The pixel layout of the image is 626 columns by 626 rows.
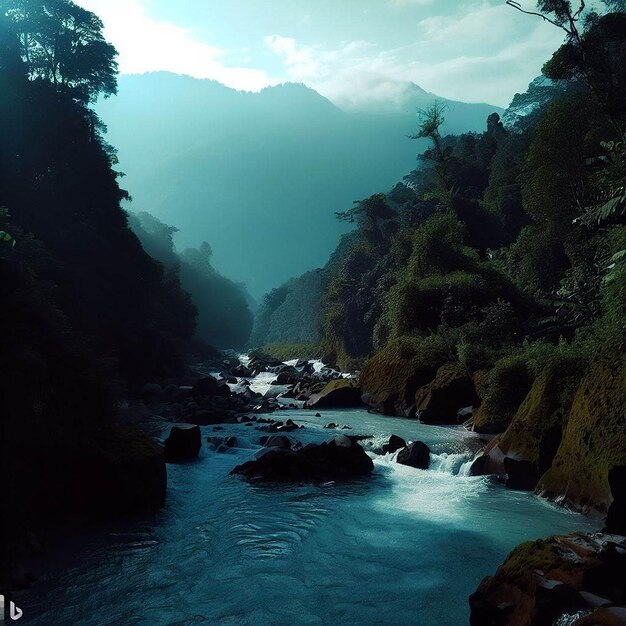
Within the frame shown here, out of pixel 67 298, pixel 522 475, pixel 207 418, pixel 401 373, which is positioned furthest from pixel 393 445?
pixel 67 298

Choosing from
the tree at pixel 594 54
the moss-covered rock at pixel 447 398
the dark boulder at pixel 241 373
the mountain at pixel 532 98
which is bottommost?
the dark boulder at pixel 241 373

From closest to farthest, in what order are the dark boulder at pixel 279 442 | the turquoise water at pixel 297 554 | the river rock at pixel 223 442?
the turquoise water at pixel 297 554
the dark boulder at pixel 279 442
the river rock at pixel 223 442

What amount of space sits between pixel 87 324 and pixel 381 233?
36.2m

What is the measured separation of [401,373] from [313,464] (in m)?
10.5

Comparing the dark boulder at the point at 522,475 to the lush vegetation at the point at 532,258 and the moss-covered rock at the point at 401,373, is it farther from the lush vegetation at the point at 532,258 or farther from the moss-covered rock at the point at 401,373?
the moss-covered rock at the point at 401,373

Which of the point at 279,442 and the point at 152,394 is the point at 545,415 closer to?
the point at 279,442

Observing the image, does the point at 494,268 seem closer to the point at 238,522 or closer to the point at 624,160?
the point at 624,160

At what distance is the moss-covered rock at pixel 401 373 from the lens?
864 inches

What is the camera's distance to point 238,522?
9984 mm

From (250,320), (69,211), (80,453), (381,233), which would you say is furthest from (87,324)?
(250,320)

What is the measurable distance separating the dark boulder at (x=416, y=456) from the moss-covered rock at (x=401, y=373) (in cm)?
706

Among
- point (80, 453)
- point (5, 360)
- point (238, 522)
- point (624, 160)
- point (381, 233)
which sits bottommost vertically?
point (238, 522)

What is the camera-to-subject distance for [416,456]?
13.7m

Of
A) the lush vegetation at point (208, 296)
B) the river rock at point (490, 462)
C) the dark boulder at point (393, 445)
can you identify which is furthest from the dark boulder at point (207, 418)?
the lush vegetation at point (208, 296)
